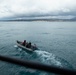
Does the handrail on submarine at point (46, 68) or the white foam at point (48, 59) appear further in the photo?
the white foam at point (48, 59)

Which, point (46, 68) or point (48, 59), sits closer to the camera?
point (46, 68)

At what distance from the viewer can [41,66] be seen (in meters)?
1.49

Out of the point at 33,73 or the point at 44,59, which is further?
the point at 44,59

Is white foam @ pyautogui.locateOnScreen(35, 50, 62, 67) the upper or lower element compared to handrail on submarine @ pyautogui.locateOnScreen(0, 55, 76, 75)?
lower

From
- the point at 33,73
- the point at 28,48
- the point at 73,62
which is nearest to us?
the point at 33,73

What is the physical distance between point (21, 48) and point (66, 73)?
39618 millimetres

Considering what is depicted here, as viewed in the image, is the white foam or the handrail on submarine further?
the white foam

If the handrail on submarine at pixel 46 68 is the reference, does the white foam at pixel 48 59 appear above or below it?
below

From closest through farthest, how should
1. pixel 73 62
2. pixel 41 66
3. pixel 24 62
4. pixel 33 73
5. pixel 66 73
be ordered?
pixel 66 73 → pixel 41 66 → pixel 24 62 → pixel 33 73 → pixel 73 62

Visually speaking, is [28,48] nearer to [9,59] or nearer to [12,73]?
[12,73]

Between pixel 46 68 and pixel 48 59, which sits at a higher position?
pixel 46 68

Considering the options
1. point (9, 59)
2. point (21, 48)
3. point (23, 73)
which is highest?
point (9, 59)

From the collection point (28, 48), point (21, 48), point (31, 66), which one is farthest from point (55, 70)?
point (21, 48)

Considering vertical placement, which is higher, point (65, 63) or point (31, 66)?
point (31, 66)
